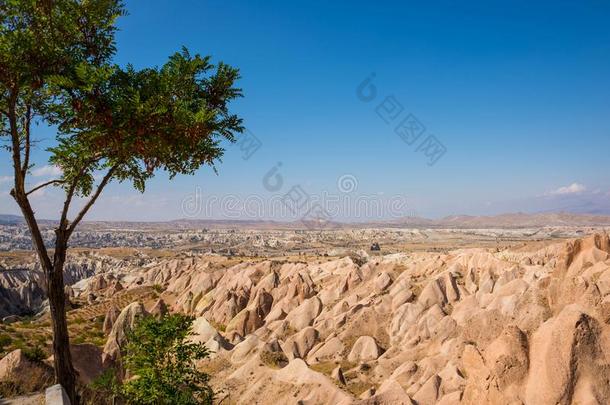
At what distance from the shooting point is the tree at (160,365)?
448 inches

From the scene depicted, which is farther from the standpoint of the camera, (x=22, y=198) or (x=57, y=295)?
(x=57, y=295)

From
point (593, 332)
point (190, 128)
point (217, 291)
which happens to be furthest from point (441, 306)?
point (190, 128)

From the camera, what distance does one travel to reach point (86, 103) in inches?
354

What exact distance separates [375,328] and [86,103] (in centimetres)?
4134

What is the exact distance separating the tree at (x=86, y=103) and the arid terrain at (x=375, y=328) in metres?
4.90

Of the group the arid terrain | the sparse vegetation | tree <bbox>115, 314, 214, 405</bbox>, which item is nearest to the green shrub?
the arid terrain

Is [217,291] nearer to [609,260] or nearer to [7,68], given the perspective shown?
[609,260]

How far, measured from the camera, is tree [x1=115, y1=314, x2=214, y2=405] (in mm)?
11367

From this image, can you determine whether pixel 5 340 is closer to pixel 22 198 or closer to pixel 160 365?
pixel 160 365

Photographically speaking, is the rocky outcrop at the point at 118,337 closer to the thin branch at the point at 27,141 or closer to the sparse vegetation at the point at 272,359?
the sparse vegetation at the point at 272,359

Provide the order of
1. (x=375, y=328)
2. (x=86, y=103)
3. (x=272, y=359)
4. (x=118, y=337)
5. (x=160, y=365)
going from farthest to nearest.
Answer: (x=375, y=328)
(x=118, y=337)
(x=272, y=359)
(x=160, y=365)
(x=86, y=103)

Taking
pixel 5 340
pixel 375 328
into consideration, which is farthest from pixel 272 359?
pixel 5 340

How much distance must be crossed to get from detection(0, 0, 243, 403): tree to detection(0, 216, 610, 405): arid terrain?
4.90m

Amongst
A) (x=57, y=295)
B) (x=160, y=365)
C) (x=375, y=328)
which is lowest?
(x=375, y=328)
